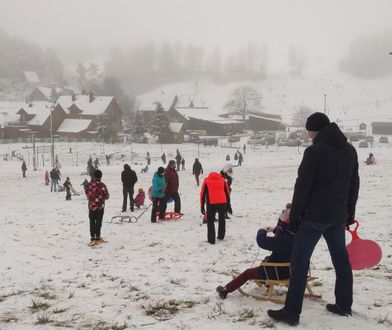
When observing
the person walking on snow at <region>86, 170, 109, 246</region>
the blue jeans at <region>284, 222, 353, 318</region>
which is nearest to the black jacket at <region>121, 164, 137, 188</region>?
the person walking on snow at <region>86, 170, 109, 246</region>

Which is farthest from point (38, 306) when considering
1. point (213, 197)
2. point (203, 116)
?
point (203, 116)

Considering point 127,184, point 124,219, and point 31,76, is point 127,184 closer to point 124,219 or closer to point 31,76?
point 124,219

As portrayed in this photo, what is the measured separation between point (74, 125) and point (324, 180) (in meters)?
82.8

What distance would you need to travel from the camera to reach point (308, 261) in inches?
167

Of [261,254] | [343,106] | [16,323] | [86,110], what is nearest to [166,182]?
[261,254]

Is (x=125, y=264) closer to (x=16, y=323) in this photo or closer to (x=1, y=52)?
(x=16, y=323)

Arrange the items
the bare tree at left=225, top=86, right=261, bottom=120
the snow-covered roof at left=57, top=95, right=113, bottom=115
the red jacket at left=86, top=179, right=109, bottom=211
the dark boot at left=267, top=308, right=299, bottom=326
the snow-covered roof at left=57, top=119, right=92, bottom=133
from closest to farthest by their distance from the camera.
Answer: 1. the dark boot at left=267, top=308, right=299, bottom=326
2. the red jacket at left=86, top=179, right=109, bottom=211
3. the snow-covered roof at left=57, top=119, right=92, bottom=133
4. the snow-covered roof at left=57, top=95, right=113, bottom=115
5. the bare tree at left=225, top=86, right=261, bottom=120

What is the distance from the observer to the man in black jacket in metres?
4.02

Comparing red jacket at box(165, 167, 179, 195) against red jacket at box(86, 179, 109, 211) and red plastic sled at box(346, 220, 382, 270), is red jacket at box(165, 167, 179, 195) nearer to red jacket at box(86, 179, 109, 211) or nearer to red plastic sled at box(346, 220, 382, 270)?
red jacket at box(86, 179, 109, 211)

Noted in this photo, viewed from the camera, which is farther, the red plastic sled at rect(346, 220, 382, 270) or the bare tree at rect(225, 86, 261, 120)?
the bare tree at rect(225, 86, 261, 120)

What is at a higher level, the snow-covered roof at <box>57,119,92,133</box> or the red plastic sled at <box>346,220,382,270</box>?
the snow-covered roof at <box>57,119,92,133</box>

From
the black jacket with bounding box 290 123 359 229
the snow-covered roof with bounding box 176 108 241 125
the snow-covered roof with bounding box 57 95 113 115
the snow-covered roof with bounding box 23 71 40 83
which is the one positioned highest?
the snow-covered roof with bounding box 23 71 40 83

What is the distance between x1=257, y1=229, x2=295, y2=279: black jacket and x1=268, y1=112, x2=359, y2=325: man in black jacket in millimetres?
682

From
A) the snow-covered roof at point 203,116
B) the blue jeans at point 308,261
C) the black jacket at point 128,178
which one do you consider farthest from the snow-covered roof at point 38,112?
the blue jeans at point 308,261
